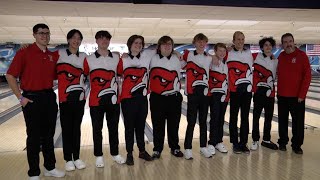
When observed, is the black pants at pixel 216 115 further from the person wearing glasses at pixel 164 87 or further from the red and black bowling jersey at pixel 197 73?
the person wearing glasses at pixel 164 87

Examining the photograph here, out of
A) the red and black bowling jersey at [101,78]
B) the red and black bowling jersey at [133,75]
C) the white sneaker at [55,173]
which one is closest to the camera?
the white sneaker at [55,173]

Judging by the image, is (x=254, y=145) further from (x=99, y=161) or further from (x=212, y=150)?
(x=99, y=161)

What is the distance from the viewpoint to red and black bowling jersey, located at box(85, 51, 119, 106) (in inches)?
114

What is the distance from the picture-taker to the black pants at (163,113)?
3148 mm

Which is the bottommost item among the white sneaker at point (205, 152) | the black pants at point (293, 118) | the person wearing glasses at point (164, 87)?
the white sneaker at point (205, 152)

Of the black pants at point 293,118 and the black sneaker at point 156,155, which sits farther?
the black pants at point 293,118

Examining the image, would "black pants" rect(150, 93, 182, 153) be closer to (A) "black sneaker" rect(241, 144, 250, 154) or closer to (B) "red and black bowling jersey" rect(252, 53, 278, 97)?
(A) "black sneaker" rect(241, 144, 250, 154)

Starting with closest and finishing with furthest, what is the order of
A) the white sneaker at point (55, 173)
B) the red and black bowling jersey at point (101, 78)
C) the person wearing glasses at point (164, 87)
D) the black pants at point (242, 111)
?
the white sneaker at point (55, 173)
the red and black bowling jersey at point (101, 78)
the person wearing glasses at point (164, 87)
the black pants at point (242, 111)

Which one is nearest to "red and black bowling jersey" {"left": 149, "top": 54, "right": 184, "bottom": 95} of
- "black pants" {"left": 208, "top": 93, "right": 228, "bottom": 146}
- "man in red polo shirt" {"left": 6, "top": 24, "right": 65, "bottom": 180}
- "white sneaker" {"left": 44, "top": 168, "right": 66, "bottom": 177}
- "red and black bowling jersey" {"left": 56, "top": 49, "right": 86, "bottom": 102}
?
"black pants" {"left": 208, "top": 93, "right": 228, "bottom": 146}

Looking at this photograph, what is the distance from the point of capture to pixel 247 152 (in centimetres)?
343

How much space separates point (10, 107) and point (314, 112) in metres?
6.73

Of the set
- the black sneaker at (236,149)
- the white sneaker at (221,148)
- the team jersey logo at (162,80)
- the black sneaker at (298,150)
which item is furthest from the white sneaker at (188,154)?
the black sneaker at (298,150)

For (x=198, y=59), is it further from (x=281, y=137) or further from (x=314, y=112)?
(x=314, y=112)

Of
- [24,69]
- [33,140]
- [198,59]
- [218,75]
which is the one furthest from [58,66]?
[218,75]
